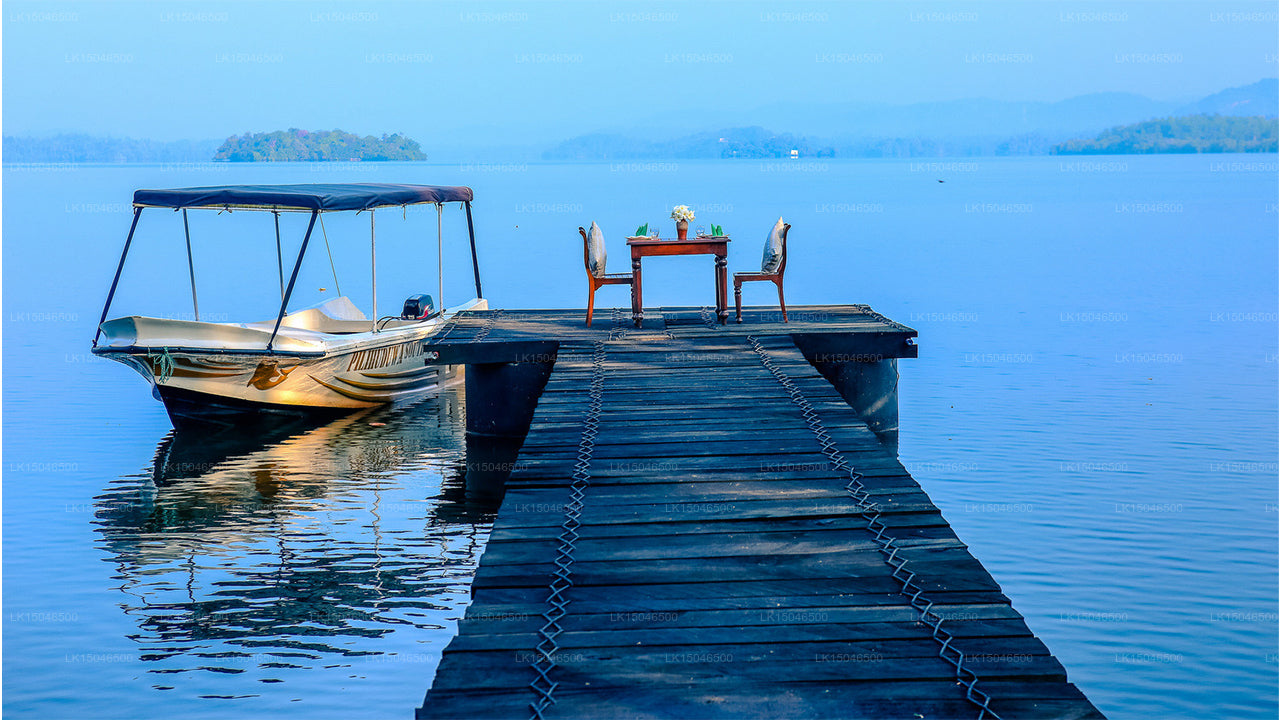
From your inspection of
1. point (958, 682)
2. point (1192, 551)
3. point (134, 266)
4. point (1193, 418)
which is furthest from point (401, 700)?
point (134, 266)

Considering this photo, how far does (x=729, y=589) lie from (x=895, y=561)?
77 cm

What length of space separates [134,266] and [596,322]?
29124 mm

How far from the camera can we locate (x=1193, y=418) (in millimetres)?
13633

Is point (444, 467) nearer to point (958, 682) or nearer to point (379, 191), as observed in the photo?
point (379, 191)

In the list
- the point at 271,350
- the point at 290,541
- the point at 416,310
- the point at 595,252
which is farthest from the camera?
the point at 416,310

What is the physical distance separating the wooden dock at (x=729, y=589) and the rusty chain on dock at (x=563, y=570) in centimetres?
1

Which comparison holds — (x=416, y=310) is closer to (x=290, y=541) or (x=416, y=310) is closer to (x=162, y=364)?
(x=162, y=364)

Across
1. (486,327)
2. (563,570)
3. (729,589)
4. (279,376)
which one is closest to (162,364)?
(279,376)

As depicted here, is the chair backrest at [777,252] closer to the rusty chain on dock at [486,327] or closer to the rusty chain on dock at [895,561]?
the rusty chain on dock at [486,327]

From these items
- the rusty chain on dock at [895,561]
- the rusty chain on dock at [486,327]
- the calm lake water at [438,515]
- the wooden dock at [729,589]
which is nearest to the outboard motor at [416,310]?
the calm lake water at [438,515]

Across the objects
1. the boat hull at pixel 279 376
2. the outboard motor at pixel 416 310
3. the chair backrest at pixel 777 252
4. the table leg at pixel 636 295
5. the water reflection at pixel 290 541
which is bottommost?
the water reflection at pixel 290 541

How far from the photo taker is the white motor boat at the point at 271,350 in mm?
12320

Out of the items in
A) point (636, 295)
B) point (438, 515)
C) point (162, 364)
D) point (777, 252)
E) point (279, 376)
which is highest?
point (777, 252)

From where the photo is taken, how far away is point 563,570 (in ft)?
16.9
